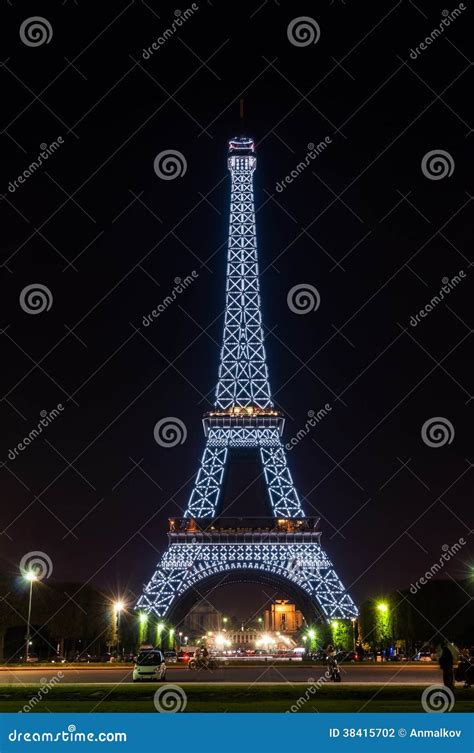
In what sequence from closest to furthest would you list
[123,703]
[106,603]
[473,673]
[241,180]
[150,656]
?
[123,703]
[473,673]
[150,656]
[241,180]
[106,603]

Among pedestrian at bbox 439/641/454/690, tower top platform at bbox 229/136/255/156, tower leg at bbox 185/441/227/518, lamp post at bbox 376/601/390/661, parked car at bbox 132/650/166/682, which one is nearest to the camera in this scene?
pedestrian at bbox 439/641/454/690

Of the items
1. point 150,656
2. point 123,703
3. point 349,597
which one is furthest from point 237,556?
point 123,703

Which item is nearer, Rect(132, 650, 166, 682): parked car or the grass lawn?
the grass lawn

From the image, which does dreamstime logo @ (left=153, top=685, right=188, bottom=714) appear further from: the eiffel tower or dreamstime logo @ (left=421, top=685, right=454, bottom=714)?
the eiffel tower

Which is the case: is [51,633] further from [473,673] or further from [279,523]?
[473,673]
